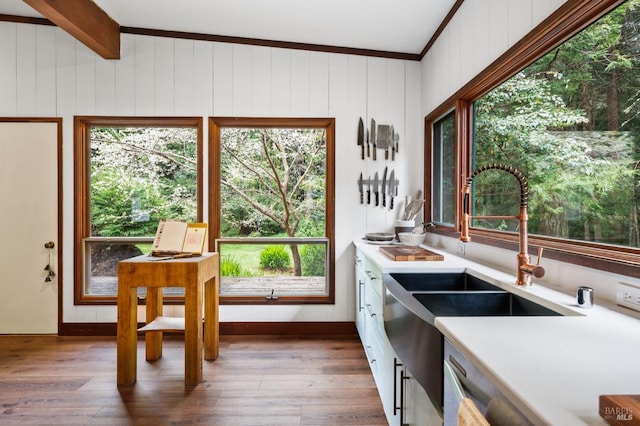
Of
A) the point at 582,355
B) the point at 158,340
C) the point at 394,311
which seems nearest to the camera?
the point at 582,355

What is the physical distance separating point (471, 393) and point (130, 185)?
3.48 m

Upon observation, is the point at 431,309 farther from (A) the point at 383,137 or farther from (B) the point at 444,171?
(A) the point at 383,137

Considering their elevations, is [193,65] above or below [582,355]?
above

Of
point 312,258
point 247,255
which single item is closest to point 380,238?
point 312,258

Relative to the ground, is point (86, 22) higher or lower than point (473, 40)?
higher

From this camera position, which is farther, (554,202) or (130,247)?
(130,247)

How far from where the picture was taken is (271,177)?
3.43m

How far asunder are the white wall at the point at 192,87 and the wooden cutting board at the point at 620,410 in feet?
9.43

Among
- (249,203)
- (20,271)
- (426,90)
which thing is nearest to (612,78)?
(426,90)

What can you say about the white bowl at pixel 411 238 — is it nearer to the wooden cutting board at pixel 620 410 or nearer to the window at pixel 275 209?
the window at pixel 275 209

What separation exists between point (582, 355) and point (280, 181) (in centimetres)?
289

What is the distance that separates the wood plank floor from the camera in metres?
2.03

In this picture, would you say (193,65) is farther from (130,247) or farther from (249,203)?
(130,247)

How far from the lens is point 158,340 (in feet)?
9.14
